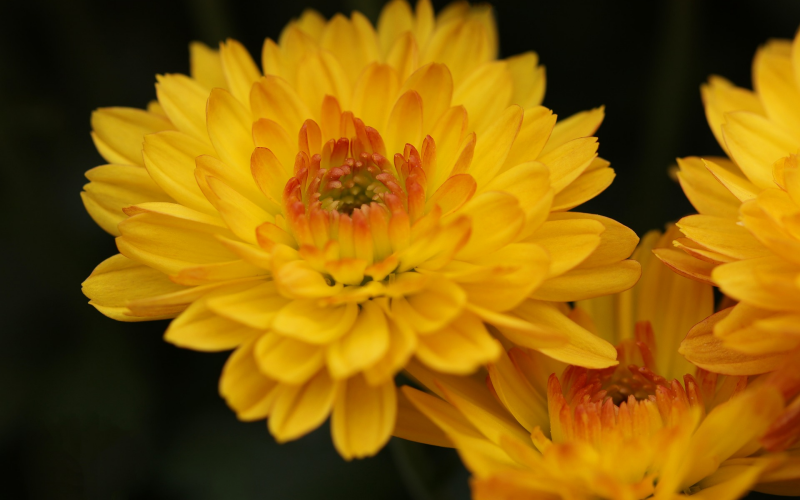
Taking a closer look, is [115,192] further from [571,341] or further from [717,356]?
[717,356]

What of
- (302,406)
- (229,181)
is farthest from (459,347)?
(229,181)

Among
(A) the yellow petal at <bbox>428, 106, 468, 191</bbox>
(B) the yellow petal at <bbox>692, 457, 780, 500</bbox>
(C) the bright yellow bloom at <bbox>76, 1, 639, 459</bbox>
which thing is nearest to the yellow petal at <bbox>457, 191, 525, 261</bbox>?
(C) the bright yellow bloom at <bbox>76, 1, 639, 459</bbox>

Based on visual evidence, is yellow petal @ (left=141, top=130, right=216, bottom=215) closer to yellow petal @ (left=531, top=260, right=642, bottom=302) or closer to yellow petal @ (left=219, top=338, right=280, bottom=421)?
yellow petal @ (left=219, top=338, right=280, bottom=421)

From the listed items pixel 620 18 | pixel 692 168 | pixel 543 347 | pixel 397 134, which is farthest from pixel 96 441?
pixel 620 18

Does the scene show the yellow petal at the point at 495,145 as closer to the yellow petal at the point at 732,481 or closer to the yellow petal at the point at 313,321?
the yellow petal at the point at 313,321

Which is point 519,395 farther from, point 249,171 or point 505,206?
point 249,171
